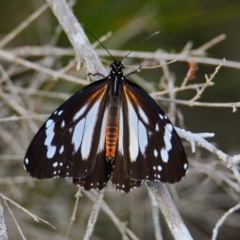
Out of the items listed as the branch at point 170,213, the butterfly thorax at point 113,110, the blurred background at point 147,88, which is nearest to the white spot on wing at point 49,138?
the butterfly thorax at point 113,110

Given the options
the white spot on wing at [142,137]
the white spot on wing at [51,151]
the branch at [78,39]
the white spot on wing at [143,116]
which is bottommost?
the white spot on wing at [51,151]

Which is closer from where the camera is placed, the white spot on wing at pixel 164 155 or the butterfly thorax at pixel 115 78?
the white spot on wing at pixel 164 155

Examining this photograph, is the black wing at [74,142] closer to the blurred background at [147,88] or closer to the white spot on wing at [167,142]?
the white spot on wing at [167,142]

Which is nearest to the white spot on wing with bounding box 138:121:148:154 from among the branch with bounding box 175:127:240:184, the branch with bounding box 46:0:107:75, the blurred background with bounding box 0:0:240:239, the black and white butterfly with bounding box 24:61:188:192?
the black and white butterfly with bounding box 24:61:188:192

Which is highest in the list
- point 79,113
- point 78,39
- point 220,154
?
point 78,39

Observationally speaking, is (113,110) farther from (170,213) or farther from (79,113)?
(170,213)

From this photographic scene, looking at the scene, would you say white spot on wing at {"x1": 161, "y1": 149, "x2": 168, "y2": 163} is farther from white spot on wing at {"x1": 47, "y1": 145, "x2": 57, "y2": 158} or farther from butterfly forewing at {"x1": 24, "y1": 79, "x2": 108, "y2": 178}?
white spot on wing at {"x1": 47, "y1": 145, "x2": 57, "y2": 158}

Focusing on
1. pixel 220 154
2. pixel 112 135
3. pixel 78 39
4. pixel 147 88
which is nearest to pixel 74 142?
pixel 112 135
